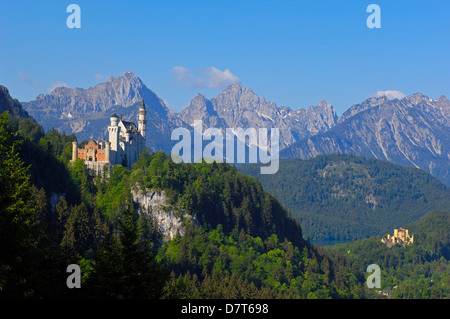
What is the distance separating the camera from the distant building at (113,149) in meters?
153

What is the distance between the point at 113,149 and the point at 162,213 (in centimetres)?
1798

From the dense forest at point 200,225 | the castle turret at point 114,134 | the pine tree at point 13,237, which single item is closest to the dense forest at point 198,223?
the dense forest at point 200,225

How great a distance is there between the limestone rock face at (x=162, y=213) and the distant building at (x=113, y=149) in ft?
29.2

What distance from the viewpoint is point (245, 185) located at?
590 ft

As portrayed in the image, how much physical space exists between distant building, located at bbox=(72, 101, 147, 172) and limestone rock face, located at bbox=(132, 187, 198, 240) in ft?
29.2

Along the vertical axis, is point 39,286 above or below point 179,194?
below

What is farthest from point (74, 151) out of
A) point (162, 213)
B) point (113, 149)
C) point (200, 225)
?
point (200, 225)

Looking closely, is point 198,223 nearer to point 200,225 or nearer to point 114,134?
point 200,225

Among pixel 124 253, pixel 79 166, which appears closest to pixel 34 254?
pixel 124 253

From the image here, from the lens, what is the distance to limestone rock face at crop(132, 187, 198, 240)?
6142 inches

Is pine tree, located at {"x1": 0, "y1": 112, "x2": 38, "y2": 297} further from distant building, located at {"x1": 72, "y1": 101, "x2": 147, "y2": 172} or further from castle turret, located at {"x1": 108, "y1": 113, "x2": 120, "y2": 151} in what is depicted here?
castle turret, located at {"x1": 108, "y1": 113, "x2": 120, "y2": 151}

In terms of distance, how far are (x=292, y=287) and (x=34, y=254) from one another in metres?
110

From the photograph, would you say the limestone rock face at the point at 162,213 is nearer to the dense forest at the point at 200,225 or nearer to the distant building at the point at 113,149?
the dense forest at the point at 200,225
